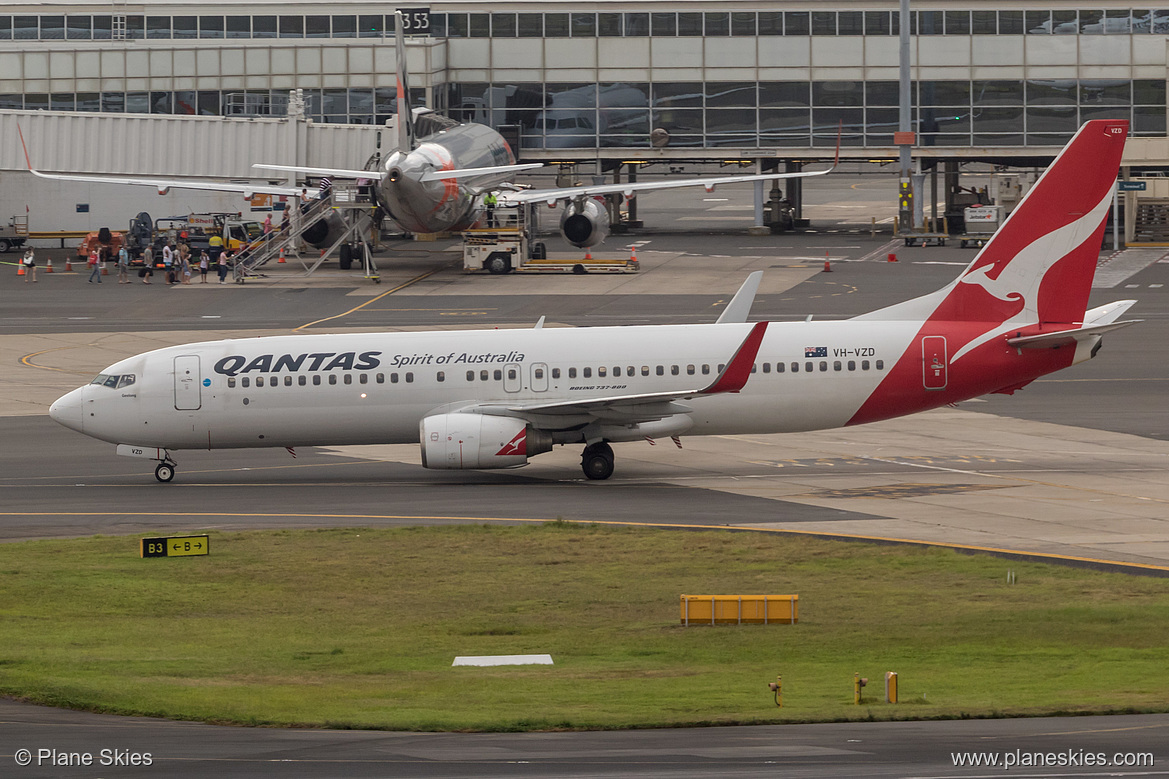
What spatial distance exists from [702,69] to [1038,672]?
80.0 meters

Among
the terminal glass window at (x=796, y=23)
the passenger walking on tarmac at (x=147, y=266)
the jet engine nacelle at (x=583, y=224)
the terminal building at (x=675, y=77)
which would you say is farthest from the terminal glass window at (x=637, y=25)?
the passenger walking on tarmac at (x=147, y=266)

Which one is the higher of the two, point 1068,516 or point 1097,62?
point 1097,62

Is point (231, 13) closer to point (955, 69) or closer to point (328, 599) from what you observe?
point (955, 69)

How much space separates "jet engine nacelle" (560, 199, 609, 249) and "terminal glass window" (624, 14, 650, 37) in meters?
17.9

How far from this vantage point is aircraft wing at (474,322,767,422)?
36.7 meters

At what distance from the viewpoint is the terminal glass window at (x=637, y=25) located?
9719 cm

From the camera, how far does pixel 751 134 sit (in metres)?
98.2

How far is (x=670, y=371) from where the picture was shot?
127 ft

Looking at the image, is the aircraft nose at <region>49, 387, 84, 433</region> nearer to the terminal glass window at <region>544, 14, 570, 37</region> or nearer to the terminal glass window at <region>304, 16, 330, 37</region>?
the terminal glass window at <region>544, 14, 570, 37</region>

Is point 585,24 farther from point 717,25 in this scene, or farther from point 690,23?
point 717,25

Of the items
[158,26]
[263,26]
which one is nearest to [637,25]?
[263,26]

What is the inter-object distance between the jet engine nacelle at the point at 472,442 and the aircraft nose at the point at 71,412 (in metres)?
8.98

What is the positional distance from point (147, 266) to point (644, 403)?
5367 cm

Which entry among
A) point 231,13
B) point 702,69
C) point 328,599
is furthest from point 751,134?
point 328,599
